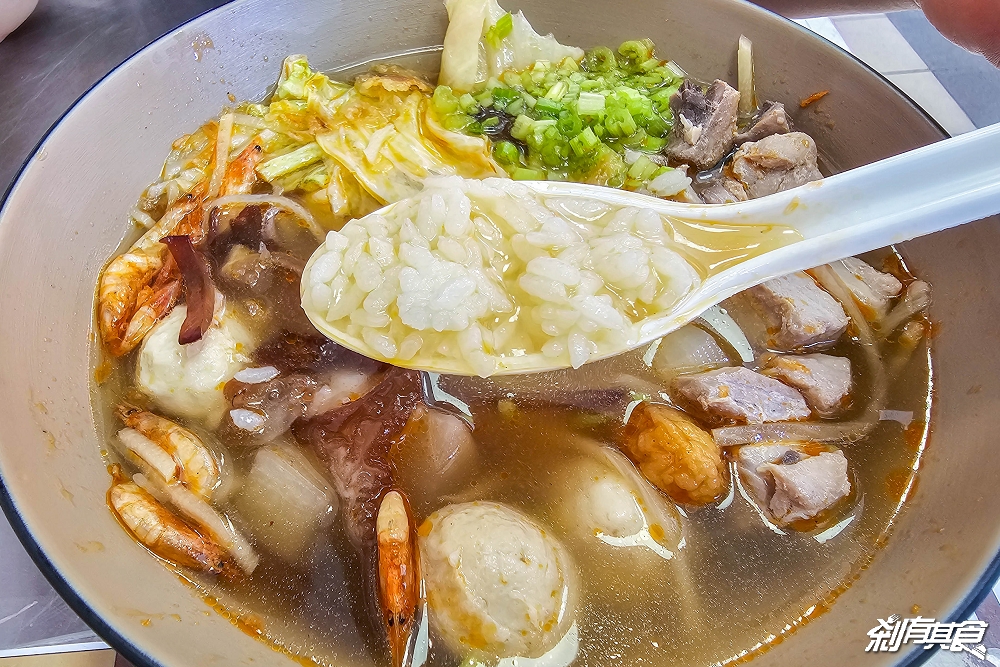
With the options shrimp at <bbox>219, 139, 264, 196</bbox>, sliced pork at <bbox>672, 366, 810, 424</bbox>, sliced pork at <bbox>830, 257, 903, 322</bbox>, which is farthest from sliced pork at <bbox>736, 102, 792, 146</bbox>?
shrimp at <bbox>219, 139, 264, 196</bbox>

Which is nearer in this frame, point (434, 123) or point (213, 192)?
point (213, 192)

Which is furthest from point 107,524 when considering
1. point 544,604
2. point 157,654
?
point 544,604

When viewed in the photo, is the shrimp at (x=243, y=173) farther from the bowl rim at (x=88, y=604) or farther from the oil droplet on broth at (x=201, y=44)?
the bowl rim at (x=88, y=604)

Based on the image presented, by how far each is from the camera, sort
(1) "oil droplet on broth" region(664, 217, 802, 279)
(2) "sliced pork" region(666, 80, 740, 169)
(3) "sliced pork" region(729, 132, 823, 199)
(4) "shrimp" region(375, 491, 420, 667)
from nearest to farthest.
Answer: (4) "shrimp" region(375, 491, 420, 667), (1) "oil droplet on broth" region(664, 217, 802, 279), (3) "sliced pork" region(729, 132, 823, 199), (2) "sliced pork" region(666, 80, 740, 169)

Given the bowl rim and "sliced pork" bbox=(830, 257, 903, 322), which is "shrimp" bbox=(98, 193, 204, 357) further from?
"sliced pork" bbox=(830, 257, 903, 322)

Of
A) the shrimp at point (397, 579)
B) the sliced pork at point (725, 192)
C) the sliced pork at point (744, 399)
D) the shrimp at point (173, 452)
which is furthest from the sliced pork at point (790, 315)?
the shrimp at point (173, 452)

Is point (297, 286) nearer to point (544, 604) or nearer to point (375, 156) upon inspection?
point (375, 156)
